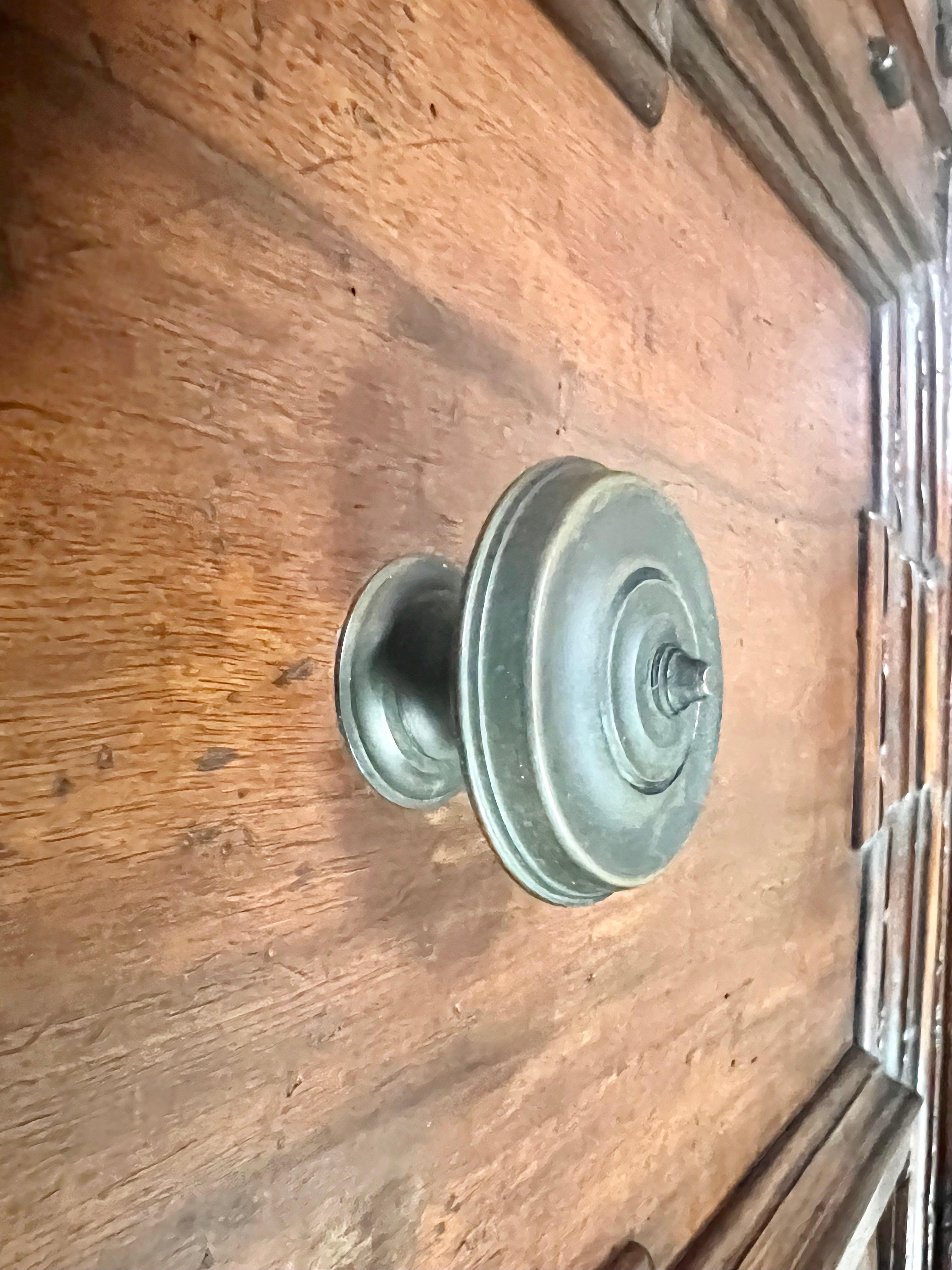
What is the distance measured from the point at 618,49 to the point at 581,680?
42 cm

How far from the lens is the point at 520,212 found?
48cm

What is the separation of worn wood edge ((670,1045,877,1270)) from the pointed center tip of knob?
562 millimetres

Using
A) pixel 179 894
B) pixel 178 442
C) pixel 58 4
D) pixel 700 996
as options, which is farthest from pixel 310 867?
pixel 700 996

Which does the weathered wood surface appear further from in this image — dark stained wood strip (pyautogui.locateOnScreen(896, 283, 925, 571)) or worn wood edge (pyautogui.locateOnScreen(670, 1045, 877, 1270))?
dark stained wood strip (pyautogui.locateOnScreen(896, 283, 925, 571))

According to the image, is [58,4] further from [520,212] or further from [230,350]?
[520,212]

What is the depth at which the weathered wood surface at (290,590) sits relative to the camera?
278 millimetres

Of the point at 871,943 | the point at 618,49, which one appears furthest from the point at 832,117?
the point at 871,943

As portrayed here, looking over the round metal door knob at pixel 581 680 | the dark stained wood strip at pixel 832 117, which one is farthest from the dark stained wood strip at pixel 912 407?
the round metal door knob at pixel 581 680

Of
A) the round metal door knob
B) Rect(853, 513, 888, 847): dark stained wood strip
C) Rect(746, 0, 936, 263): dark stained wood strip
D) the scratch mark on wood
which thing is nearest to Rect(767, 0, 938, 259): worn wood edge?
Rect(746, 0, 936, 263): dark stained wood strip

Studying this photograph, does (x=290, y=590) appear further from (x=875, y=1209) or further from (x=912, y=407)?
(x=912, y=407)

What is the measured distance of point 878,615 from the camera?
111cm

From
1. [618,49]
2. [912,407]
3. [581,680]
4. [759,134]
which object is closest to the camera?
[581,680]

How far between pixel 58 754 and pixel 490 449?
0.27 m

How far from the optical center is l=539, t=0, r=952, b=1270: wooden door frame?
67 cm
